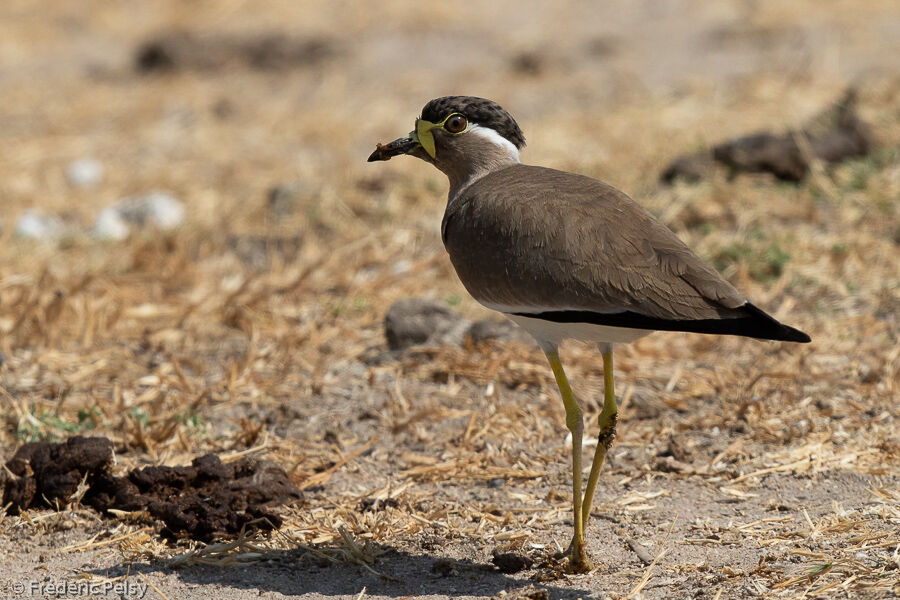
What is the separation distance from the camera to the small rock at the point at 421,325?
577 cm

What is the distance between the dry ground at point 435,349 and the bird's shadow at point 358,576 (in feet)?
0.04

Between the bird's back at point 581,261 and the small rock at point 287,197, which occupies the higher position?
the bird's back at point 581,261

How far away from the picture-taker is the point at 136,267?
7.16m

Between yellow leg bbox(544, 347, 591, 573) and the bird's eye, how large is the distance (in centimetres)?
101

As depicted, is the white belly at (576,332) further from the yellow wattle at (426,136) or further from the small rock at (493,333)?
the small rock at (493,333)

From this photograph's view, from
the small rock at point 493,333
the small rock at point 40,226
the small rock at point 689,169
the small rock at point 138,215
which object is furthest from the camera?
the small rock at point 138,215

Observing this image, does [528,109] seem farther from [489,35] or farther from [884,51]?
[884,51]

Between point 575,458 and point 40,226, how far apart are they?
577cm

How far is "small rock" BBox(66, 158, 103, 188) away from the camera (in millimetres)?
9539

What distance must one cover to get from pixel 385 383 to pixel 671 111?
17.8 feet

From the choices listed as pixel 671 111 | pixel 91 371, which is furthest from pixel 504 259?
pixel 671 111

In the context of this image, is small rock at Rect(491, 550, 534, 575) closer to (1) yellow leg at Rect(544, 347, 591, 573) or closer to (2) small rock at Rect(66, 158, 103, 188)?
(1) yellow leg at Rect(544, 347, 591, 573)

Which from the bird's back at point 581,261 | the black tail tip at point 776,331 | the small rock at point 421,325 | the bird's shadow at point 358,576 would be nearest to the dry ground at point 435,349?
the bird's shadow at point 358,576

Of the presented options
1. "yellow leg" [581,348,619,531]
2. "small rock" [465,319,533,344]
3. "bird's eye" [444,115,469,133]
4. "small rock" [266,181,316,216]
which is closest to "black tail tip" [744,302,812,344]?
"yellow leg" [581,348,619,531]
